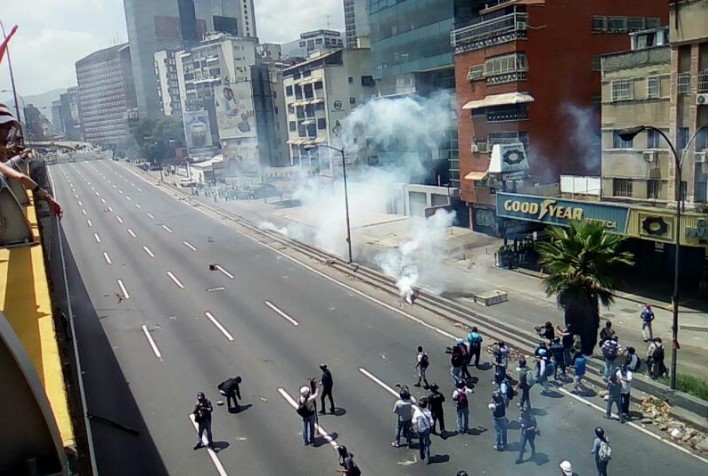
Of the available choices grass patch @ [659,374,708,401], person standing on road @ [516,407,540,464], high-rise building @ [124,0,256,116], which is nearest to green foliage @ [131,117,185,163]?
high-rise building @ [124,0,256,116]

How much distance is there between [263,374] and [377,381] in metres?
3.88

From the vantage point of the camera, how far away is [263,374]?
20391 millimetres

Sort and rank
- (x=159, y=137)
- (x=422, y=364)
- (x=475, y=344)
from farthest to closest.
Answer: (x=159, y=137) → (x=475, y=344) → (x=422, y=364)

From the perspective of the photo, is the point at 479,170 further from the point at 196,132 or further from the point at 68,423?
the point at 196,132

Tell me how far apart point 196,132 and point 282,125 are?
19268 millimetres

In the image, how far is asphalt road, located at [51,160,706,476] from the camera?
14.7 m

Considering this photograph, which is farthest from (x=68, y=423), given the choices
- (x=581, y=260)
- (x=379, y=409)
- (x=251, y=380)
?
(x=581, y=260)

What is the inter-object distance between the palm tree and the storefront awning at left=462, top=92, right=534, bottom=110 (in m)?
17.8

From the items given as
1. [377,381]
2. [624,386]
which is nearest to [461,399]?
[624,386]

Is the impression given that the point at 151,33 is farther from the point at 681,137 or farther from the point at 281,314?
the point at 681,137

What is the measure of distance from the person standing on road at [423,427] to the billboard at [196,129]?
95.9 m

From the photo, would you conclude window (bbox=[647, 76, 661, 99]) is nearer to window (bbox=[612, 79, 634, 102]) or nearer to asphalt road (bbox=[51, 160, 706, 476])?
window (bbox=[612, 79, 634, 102])

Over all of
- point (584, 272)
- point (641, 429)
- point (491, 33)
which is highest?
point (491, 33)

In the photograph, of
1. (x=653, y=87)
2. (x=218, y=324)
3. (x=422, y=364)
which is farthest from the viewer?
(x=653, y=87)
